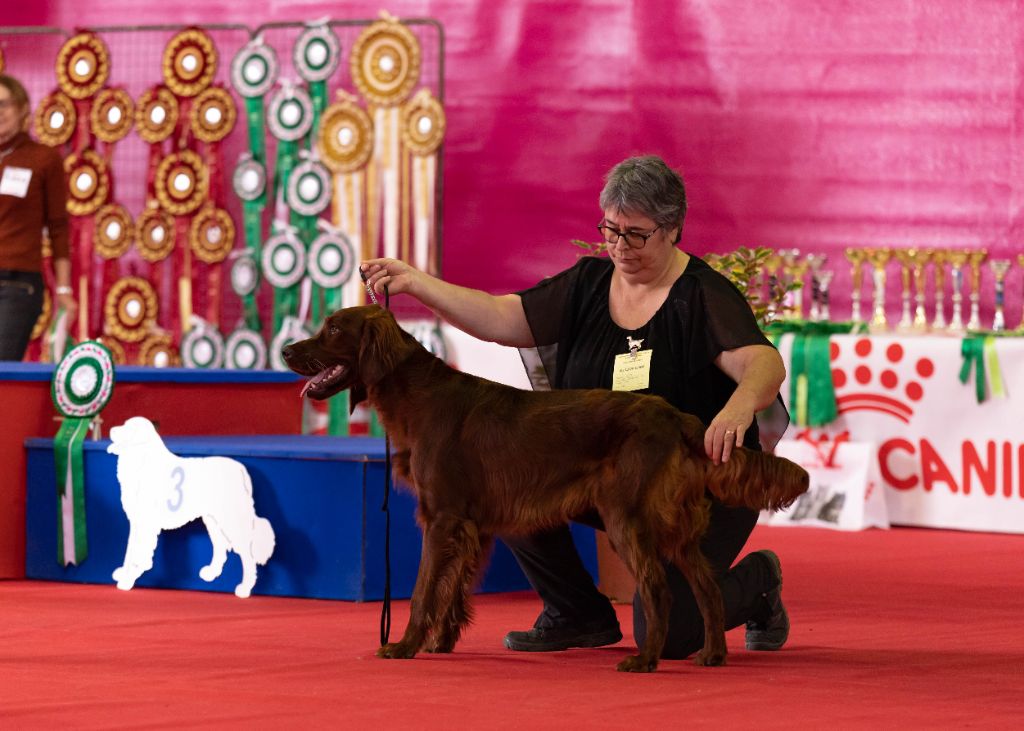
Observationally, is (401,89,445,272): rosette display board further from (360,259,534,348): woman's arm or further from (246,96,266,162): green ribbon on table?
(360,259,534,348): woman's arm

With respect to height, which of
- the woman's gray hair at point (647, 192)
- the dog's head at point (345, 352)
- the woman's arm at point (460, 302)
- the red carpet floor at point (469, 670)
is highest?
the woman's gray hair at point (647, 192)

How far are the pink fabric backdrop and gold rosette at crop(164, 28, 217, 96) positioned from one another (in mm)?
608

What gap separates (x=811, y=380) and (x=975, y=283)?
0.81 metres

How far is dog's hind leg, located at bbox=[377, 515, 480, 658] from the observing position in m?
3.31

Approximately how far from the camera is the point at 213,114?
8102 millimetres

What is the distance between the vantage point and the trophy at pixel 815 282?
23.3 ft

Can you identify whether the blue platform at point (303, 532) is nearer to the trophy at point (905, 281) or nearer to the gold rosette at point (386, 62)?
the trophy at point (905, 281)

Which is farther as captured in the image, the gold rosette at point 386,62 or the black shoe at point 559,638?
the gold rosette at point 386,62

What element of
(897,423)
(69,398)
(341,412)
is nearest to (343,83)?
(341,412)

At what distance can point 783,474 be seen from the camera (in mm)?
3238

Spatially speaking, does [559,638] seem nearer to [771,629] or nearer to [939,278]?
[771,629]

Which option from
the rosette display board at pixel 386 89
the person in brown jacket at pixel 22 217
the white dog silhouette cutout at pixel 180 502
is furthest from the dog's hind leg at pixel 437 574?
the rosette display board at pixel 386 89

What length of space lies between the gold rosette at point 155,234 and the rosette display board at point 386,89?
1.02 m

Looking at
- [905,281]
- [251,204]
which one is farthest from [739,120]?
[251,204]
